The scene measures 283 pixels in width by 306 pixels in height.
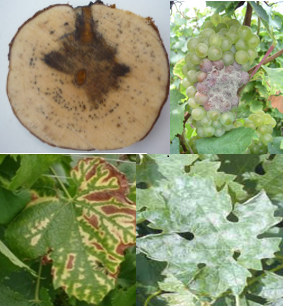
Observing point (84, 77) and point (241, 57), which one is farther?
point (84, 77)

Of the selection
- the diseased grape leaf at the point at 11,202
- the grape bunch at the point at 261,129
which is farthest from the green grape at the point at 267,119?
the diseased grape leaf at the point at 11,202

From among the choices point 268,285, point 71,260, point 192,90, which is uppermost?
point 192,90

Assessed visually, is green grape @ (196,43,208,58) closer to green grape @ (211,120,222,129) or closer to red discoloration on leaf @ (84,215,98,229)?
green grape @ (211,120,222,129)

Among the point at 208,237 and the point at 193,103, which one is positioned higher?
the point at 193,103

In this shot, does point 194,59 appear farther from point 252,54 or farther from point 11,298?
point 11,298

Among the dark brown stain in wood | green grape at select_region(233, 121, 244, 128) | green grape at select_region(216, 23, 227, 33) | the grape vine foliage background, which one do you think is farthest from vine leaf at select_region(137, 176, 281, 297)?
the dark brown stain in wood

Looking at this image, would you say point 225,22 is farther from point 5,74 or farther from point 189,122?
point 5,74

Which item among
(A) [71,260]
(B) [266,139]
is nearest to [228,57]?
(B) [266,139]
